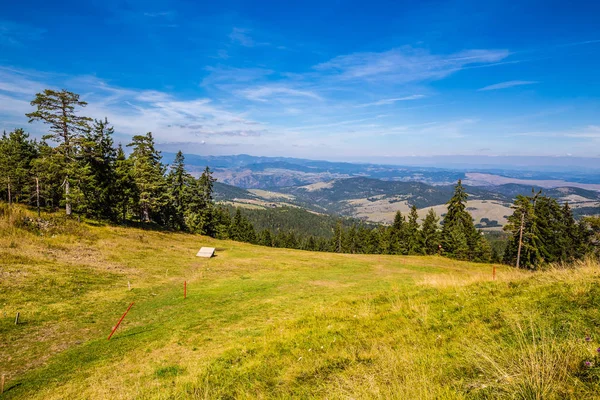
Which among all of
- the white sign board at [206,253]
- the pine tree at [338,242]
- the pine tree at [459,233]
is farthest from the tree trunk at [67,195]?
the pine tree at [338,242]

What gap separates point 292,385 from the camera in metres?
6.48

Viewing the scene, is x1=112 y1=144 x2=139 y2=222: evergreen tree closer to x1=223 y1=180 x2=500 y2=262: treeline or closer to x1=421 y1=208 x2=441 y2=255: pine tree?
x1=223 y1=180 x2=500 y2=262: treeline

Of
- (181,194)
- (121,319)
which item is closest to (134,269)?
(121,319)

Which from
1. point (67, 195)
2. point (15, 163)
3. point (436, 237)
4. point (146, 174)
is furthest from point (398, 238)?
point (15, 163)

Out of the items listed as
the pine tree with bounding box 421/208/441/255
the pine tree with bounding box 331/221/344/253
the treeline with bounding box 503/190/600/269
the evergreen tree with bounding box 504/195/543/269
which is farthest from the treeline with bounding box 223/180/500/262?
the evergreen tree with bounding box 504/195/543/269

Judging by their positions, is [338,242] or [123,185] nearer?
[123,185]

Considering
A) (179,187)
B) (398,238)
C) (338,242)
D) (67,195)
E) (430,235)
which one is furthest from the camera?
(338,242)

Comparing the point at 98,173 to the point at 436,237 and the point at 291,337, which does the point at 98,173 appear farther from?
the point at 436,237

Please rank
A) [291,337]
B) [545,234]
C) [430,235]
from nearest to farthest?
[291,337]
[545,234]
[430,235]

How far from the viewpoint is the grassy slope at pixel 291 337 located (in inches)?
202

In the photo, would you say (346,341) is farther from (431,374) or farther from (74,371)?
(74,371)

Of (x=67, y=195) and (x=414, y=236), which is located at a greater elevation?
(x=67, y=195)

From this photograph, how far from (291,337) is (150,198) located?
4959cm

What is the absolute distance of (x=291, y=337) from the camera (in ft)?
31.8
